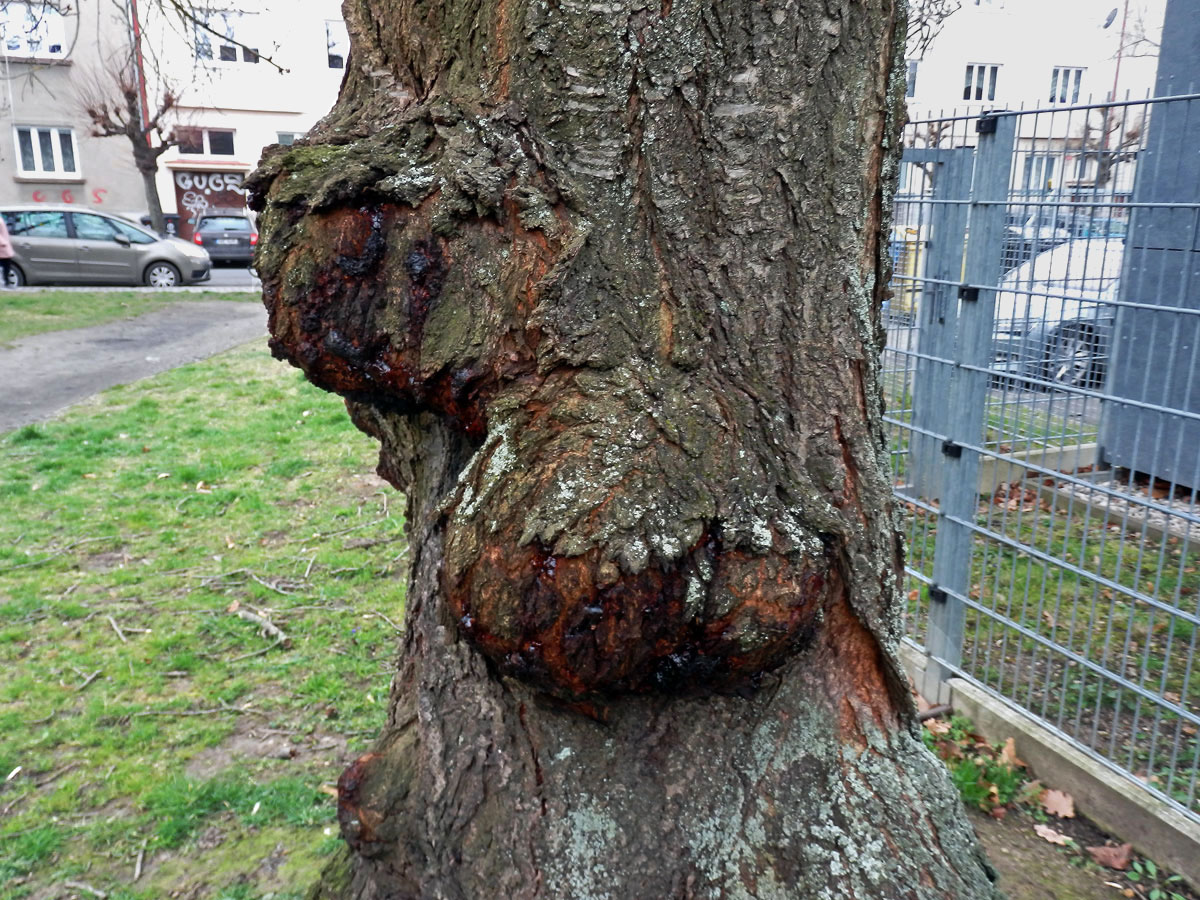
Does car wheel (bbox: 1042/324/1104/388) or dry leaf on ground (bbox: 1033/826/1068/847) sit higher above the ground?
car wheel (bbox: 1042/324/1104/388)

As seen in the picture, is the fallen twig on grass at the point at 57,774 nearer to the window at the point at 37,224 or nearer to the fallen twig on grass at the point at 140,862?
the fallen twig on grass at the point at 140,862

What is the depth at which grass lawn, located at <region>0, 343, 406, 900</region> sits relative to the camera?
9.94 ft

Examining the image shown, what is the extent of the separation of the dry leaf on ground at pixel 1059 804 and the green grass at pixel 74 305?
1315 cm

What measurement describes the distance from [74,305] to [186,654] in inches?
566

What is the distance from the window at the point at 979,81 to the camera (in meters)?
32.5

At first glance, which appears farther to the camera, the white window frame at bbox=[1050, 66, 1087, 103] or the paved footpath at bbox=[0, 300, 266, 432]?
the white window frame at bbox=[1050, 66, 1087, 103]

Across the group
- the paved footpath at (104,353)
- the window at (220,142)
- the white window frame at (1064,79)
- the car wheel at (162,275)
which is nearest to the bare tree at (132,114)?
the window at (220,142)

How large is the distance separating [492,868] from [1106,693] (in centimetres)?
308

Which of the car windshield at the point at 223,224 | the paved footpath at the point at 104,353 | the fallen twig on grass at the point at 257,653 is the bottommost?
the fallen twig on grass at the point at 257,653

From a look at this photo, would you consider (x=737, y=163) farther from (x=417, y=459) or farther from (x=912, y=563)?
(x=912, y=563)

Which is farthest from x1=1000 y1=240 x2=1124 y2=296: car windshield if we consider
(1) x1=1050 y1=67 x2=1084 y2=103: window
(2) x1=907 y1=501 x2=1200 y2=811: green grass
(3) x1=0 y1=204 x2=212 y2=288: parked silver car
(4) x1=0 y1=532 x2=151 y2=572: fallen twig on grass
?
(1) x1=1050 y1=67 x2=1084 y2=103: window

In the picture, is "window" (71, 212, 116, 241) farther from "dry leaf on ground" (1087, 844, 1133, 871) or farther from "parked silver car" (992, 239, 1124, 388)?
"dry leaf on ground" (1087, 844, 1133, 871)

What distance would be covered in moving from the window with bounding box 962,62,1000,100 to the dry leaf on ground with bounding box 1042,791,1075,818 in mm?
33262

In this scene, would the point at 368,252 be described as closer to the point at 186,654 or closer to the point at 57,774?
the point at 57,774
